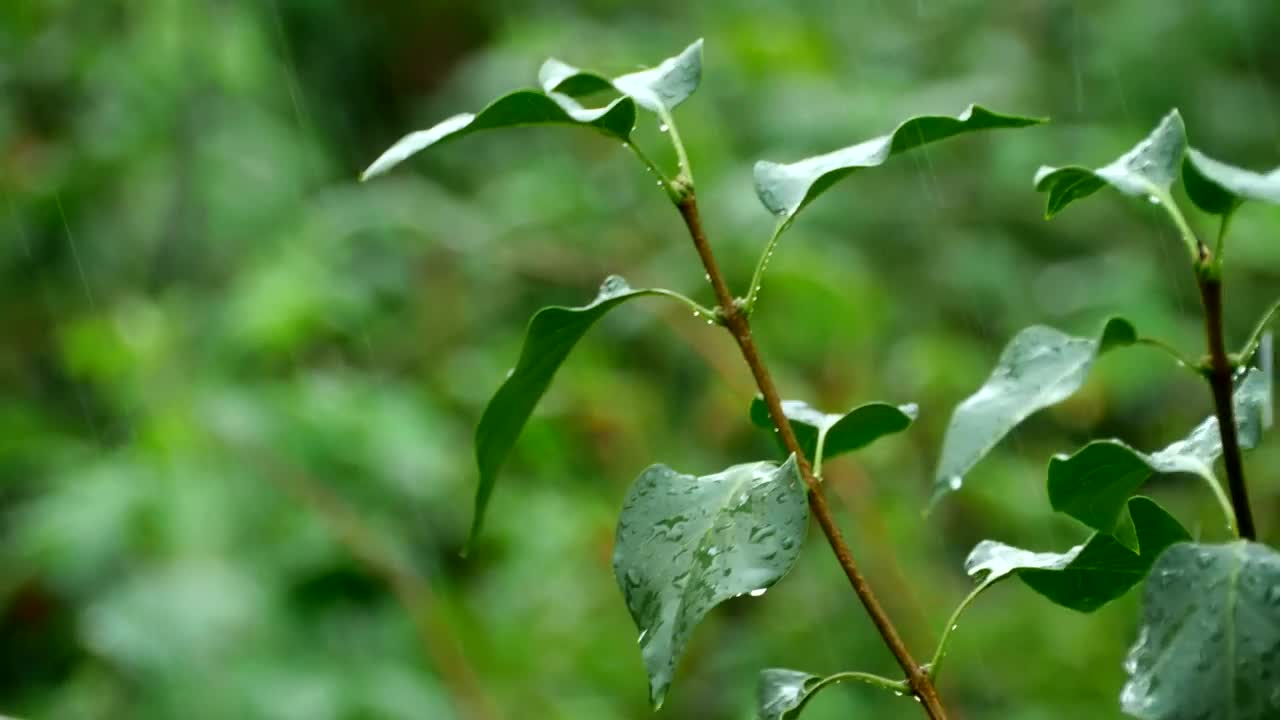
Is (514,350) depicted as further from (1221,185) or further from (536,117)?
(1221,185)

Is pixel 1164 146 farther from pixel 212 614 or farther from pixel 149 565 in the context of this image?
pixel 149 565

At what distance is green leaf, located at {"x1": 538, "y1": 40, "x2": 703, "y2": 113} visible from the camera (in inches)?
21.3

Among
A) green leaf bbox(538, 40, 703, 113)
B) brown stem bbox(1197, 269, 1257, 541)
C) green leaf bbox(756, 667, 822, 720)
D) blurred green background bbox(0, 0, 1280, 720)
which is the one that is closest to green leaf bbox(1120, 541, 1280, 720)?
brown stem bbox(1197, 269, 1257, 541)

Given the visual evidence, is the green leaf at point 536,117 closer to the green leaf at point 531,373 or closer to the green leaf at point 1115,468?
the green leaf at point 531,373

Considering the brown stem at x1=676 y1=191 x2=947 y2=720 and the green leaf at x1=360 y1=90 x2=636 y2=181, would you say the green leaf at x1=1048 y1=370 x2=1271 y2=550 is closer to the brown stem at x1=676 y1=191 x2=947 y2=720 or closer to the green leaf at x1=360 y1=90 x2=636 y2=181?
the brown stem at x1=676 y1=191 x2=947 y2=720

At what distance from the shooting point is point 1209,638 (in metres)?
0.39

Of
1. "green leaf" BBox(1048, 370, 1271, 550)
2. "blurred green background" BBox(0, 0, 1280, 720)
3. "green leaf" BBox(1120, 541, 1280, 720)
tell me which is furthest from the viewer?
"blurred green background" BBox(0, 0, 1280, 720)

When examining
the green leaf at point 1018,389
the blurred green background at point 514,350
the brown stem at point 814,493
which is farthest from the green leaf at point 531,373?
the blurred green background at point 514,350

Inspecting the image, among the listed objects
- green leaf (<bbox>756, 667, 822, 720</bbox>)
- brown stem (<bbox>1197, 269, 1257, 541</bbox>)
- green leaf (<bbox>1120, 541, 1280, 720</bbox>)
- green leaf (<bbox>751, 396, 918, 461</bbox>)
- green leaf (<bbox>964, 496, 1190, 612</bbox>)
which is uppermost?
brown stem (<bbox>1197, 269, 1257, 541</bbox>)

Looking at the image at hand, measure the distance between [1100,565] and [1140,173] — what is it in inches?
5.5

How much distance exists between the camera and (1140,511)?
51 centimetres

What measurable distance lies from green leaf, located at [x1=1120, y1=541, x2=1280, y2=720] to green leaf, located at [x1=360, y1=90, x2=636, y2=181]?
0.23m

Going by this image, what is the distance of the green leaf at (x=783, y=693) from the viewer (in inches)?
20.1

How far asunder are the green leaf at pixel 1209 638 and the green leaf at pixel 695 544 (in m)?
0.11
